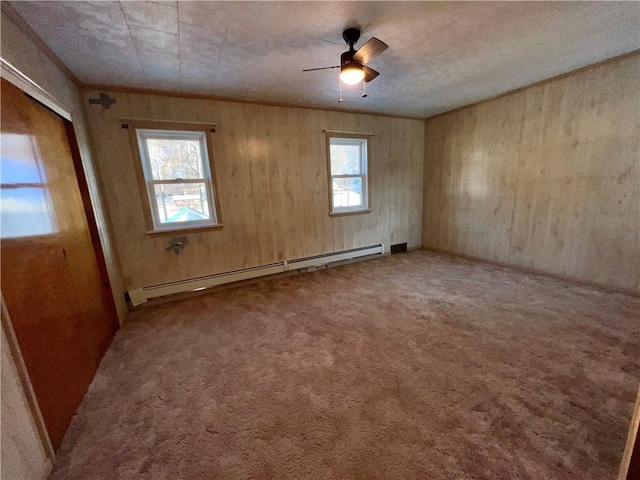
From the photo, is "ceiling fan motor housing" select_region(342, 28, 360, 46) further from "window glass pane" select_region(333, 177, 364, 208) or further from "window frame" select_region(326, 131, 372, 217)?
"window glass pane" select_region(333, 177, 364, 208)

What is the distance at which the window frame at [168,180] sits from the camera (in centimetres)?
286

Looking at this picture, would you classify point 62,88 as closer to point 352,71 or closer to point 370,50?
point 352,71

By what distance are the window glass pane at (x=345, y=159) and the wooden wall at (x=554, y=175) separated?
1.54 m

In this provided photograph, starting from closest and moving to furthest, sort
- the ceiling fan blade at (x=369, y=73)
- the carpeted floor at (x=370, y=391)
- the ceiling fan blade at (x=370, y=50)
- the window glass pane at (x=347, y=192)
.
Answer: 1. the carpeted floor at (x=370, y=391)
2. the ceiling fan blade at (x=370, y=50)
3. the ceiling fan blade at (x=369, y=73)
4. the window glass pane at (x=347, y=192)

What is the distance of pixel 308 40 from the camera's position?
6.57 feet

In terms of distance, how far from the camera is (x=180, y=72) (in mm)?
2438

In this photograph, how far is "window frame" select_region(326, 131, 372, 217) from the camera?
3.95 metres

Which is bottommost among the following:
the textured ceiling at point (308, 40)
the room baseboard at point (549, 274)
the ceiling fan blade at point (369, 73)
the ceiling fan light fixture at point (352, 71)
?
the room baseboard at point (549, 274)

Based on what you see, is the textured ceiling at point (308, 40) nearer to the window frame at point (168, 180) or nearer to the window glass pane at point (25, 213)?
the window frame at point (168, 180)

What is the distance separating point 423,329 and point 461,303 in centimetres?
76

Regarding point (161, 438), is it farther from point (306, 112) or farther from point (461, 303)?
point (306, 112)

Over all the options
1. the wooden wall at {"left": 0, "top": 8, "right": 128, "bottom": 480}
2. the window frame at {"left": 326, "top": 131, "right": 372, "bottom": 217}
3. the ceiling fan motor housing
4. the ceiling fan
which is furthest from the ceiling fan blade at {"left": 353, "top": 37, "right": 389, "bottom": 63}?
the wooden wall at {"left": 0, "top": 8, "right": 128, "bottom": 480}

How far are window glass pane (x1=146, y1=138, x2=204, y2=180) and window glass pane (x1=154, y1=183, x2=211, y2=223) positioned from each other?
12 centimetres

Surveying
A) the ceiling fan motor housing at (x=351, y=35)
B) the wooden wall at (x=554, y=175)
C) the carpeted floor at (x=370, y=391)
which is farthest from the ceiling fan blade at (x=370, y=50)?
the wooden wall at (x=554, y=175)
